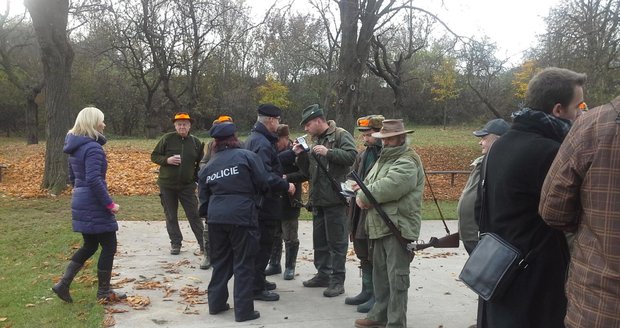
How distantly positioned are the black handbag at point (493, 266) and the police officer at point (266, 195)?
3031 millimetres

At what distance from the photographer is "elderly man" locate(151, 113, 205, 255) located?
7598mm

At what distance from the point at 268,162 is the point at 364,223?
4.05ft

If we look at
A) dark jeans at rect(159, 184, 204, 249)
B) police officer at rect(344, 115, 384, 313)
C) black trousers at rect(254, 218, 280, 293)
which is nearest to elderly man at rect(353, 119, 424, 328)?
police officer at rect(344, 115, 384, 313)

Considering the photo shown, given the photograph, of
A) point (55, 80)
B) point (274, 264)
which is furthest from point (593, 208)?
point (55, 80)

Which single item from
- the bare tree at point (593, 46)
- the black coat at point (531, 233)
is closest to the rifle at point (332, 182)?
the black coat at point (531, 233)

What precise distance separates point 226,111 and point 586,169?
40363mm

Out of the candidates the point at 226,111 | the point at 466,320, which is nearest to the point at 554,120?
the point at 466,320

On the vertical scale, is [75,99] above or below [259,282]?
above

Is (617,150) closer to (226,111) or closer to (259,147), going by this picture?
(259,147)

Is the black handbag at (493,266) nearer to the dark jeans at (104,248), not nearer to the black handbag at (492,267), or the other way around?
the black handbag at (492,267)

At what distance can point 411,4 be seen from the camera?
15.1m

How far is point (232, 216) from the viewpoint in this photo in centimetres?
516

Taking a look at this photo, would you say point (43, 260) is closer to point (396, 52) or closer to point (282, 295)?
point (282, 295)

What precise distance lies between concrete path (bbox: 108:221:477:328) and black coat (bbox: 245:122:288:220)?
0.95m
